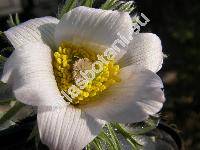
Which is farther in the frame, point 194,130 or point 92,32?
point 194,130

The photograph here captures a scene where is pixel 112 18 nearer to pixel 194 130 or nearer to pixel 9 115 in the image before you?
pixel 9 115

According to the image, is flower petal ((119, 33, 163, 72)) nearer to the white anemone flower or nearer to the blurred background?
the white anemone flower

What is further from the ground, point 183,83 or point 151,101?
point 151,101

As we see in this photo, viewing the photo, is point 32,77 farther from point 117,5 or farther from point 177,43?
point 177,43

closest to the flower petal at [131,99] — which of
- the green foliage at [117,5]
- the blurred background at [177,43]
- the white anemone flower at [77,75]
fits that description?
the white anemone flower at [77,75]

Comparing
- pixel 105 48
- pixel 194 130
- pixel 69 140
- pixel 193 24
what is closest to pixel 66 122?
pixel 69 140

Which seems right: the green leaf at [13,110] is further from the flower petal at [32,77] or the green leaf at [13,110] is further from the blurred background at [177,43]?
the blurred background at [177,43]
